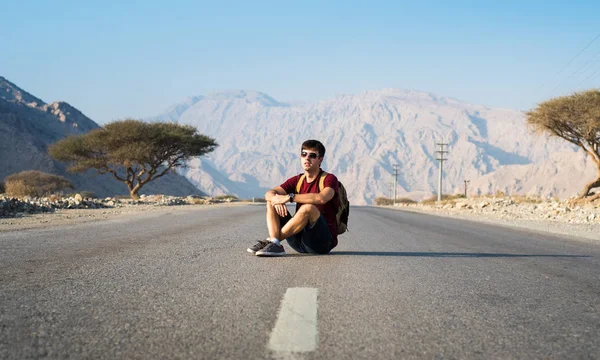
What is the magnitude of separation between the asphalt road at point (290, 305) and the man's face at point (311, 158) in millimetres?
1090

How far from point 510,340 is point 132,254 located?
490 cm

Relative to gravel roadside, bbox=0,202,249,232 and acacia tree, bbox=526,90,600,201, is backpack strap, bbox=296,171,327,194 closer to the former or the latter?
gravel roadside, bbox=0,202,249,232

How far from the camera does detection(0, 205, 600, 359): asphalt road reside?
9.97 ft

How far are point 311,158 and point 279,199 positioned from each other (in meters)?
0.60

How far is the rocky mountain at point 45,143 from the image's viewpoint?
67625 mm

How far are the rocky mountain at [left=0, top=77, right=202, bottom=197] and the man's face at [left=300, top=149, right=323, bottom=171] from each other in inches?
1779

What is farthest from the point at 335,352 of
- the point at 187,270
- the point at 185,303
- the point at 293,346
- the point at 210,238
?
the point at 210,238

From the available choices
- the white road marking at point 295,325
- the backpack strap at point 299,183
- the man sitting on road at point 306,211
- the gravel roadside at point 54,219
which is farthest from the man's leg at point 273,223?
the gravel roadside at point 54,219

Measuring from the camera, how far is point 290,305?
4.05m

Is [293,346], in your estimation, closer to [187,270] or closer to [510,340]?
[510,340]

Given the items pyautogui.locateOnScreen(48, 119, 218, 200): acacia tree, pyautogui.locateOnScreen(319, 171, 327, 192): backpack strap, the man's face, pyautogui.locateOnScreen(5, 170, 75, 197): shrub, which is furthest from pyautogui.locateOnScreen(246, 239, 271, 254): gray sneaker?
pyautogui.locateOnScreen(5, 170, 75, 197): shrub

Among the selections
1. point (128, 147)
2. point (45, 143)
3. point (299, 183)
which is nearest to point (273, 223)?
point (299, 183)

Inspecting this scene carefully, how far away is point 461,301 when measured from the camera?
4.39 m

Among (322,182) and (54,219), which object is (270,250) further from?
(54,219)
